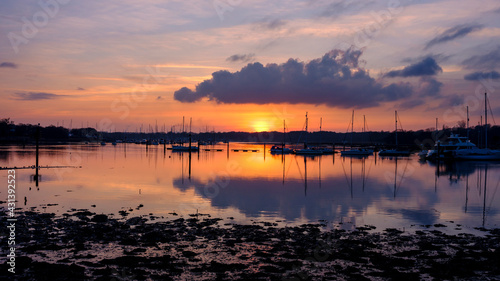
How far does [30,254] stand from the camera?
15.0 meters

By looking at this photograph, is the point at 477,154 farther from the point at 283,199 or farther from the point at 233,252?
the point at 233,252

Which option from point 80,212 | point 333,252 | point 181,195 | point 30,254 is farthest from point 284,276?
point 181,195

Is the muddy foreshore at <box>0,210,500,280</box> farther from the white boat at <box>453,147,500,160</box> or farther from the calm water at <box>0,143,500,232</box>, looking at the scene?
the white boat at <box>453,147,500,160</box>

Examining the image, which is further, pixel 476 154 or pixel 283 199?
pixel 476 154

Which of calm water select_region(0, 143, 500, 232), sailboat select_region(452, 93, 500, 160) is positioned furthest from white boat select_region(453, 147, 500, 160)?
calm water select_region(0, 143, 500, 232)

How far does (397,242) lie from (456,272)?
4.06 metres

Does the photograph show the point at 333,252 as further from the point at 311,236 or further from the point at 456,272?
the point at 456,272

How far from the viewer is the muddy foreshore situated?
13398 millimetres

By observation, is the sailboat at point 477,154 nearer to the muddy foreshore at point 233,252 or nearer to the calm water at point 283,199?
the calm water at point 283,199

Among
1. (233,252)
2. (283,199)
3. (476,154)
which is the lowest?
(283,199)

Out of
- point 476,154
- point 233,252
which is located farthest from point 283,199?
point 476,154

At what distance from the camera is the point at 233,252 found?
52.2 feet

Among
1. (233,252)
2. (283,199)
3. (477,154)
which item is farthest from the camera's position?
(477,154)

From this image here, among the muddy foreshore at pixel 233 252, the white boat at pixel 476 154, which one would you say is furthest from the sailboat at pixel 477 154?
the muddy foreshore at pixel 233 252
